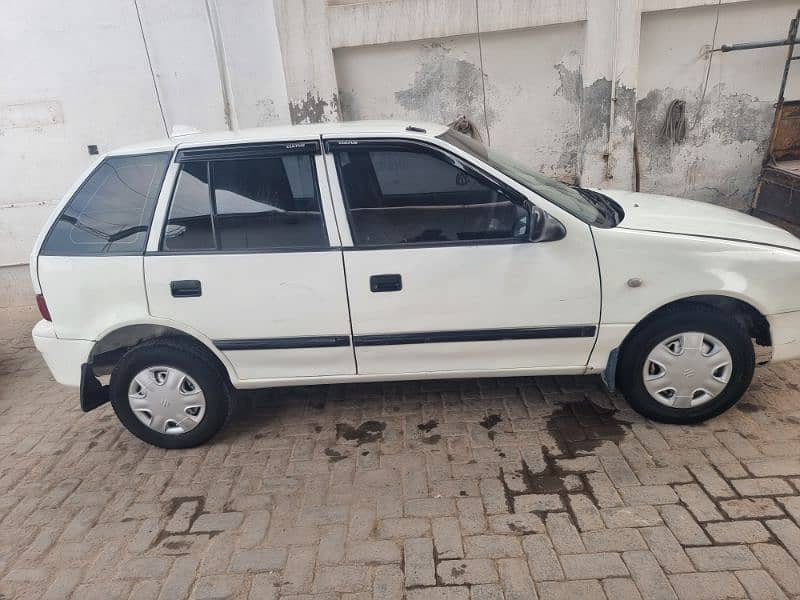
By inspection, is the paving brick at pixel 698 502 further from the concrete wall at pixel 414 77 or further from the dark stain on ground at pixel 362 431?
the concrete wall at pixel 414 77

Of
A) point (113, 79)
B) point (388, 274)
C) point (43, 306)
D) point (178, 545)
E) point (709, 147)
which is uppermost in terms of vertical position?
point (113, 79)

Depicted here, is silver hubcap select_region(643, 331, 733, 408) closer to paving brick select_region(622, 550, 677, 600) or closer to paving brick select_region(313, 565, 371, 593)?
paving brick select_region(622, 550, 677, 600)

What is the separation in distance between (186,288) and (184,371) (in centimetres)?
50

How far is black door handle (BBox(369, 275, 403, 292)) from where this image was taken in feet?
9.63

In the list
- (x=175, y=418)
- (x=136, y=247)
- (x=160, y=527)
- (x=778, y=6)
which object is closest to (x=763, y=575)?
(x=160, y=527)

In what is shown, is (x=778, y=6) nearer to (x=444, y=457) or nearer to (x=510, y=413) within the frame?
(x=510, y=413)

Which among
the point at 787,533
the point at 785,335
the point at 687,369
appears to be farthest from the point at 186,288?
the point at 785,335

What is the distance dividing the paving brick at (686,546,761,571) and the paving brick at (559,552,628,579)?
0.31 m

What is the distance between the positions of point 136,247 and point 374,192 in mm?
1351

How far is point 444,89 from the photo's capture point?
19.4 ft

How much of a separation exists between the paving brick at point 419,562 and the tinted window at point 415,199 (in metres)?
1.48

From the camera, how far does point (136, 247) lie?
10.0 feet

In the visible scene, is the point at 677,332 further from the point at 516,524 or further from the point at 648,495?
the point at 516,524

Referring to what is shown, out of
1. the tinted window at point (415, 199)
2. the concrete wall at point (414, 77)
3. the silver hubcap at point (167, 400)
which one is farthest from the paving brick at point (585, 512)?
the concrete wall at point (414, 77)
